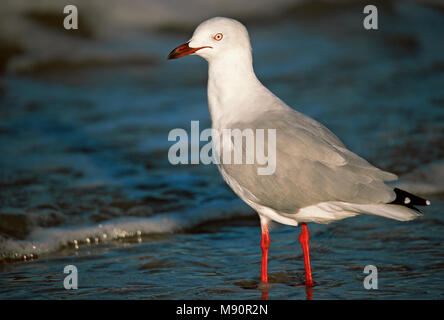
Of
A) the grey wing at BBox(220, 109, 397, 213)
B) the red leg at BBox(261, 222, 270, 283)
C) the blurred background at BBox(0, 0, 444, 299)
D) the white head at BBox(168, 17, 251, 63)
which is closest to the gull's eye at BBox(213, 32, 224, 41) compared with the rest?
the white head at BBox(168, 17, 251, 63)

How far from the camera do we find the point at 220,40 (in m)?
4.73

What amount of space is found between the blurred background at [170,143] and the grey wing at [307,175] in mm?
649

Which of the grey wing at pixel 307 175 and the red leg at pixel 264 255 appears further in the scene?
the red leg at pixel 264 255

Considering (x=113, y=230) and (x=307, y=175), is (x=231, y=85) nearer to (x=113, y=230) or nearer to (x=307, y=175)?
(x=307, y=175)

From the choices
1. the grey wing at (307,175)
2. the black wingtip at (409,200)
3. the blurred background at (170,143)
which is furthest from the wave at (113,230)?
the black wingtip at (409,200)

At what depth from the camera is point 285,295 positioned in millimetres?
4281

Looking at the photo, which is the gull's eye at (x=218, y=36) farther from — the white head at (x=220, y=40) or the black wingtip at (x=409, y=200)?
the black wingtip at (x=409, y=200)

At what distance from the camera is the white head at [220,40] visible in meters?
4.71

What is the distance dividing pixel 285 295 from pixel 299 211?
561mm

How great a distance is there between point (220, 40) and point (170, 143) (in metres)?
3.70

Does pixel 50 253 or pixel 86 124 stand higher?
pixel 86 124

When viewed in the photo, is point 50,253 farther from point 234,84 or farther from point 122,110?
point 122,110

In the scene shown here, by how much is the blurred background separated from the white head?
62.4 inches
